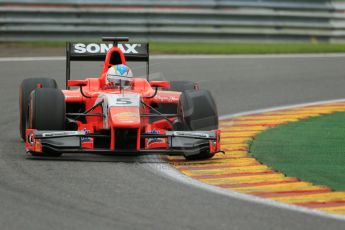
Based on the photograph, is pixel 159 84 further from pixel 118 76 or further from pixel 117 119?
pixel 117 119

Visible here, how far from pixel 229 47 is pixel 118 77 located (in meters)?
11.5

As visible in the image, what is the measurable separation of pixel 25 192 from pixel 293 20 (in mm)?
15504

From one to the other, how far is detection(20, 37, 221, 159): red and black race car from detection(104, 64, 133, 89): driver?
0.10 feet

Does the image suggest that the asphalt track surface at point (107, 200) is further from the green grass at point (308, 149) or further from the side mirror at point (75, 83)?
the green grass at point (308, 149)

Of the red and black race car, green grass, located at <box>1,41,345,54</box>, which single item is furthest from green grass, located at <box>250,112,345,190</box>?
green grass, located at <box>1,41,345,54</box>

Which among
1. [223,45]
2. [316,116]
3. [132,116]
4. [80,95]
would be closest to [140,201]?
[132,116]

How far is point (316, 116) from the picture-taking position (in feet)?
53.4

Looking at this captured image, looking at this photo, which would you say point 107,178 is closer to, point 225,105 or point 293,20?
point 225,105

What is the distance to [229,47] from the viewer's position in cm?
2438

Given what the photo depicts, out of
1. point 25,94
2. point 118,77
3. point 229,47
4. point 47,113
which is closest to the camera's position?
point 47,113

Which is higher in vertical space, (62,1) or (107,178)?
(62,1)

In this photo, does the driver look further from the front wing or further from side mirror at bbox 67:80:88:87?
the front wing

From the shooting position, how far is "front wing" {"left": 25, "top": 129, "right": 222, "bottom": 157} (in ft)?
38.6

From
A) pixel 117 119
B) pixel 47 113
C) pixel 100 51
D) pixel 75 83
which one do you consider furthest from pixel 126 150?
pixel 100 51
